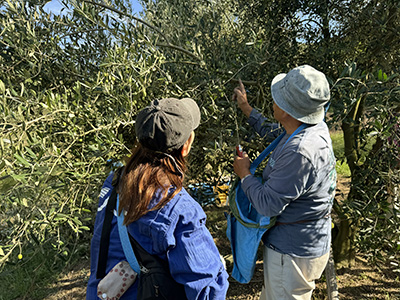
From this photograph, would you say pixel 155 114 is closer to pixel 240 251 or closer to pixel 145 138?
pixel 145 138

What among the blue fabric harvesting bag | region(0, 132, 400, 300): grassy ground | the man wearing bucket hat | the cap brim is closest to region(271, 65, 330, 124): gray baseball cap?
the man wearing bucket hat

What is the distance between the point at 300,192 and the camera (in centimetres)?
172

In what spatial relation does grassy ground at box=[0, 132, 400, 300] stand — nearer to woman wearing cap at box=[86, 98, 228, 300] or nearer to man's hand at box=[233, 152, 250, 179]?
man's hand at box=[233, 152, 250, 179]

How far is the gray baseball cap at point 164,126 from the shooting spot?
124 cm

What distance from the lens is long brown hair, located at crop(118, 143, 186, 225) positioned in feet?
3.98

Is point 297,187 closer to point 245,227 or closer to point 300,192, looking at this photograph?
point 300,192

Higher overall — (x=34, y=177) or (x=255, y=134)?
(x=34, y=177)

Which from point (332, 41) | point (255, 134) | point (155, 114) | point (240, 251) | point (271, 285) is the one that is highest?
point (332, 41)

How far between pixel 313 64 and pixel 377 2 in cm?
73

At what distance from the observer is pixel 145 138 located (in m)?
1.25

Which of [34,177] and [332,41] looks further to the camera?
[332,41]

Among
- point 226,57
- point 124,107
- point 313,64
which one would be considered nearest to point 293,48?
point 313,64

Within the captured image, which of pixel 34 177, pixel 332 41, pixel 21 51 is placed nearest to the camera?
pixel 34 177

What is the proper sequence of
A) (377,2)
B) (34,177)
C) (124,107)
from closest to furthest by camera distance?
(34,177) < (124,107) < (377,2)
